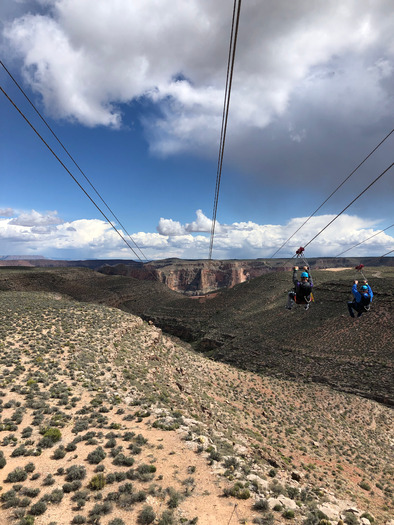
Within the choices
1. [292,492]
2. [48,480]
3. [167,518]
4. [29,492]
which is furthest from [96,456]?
[292,492]

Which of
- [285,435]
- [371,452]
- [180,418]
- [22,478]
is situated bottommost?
[371,452]

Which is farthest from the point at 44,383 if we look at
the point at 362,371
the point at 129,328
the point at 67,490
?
the point at 362,371

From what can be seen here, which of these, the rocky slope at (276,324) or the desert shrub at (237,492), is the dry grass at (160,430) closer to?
the desert shrub at (237,492)

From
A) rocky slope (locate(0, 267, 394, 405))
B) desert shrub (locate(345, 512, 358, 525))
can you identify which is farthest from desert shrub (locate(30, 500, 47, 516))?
A: rocky slope (locate(0, 267, 394, 405))

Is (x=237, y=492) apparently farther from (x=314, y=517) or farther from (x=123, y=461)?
(x=123, y=461)

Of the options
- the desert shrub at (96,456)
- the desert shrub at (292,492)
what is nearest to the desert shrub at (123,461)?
the desert shrub at (96,456)

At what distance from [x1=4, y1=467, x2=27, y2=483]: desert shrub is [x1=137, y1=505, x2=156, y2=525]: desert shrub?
5.87 metres

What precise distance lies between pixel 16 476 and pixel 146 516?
6.49 m

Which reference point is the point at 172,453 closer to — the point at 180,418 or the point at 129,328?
the point at 180,418

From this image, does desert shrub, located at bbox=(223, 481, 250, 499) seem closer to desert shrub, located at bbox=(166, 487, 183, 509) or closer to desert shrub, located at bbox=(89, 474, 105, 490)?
desert shrub, located at bbox=(166, 487, 183, 509)

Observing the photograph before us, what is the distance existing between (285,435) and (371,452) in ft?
34.2

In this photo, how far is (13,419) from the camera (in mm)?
17375

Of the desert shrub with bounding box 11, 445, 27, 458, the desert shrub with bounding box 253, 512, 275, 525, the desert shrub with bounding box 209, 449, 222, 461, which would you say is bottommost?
the desert shrub with bounding box 209, 449, 222, 461

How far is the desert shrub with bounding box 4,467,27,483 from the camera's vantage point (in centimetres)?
1245
